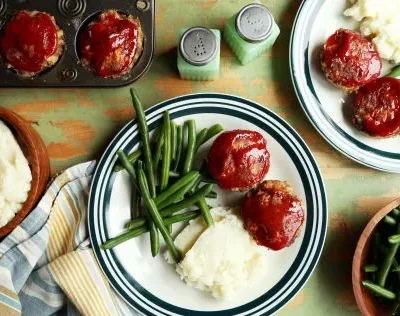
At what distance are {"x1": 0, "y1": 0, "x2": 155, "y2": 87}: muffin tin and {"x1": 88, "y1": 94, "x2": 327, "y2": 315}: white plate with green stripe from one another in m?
0.24

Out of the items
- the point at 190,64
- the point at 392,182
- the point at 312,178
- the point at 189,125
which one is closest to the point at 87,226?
the point at 189,125

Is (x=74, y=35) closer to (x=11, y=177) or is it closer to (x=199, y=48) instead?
(x=199, y=48)

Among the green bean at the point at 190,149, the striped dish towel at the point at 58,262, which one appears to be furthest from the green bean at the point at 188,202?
the striped dish towel at the point at 58,262

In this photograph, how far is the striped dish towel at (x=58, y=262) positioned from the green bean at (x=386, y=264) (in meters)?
1.12

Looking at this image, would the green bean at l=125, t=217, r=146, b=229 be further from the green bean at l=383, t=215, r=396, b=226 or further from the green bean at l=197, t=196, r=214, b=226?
the green bean at l=383, t=215, r=396, b=226

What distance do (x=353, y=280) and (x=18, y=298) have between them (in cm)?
148

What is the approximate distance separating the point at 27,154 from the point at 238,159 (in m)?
0.93

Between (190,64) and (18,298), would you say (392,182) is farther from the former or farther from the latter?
(18,298)

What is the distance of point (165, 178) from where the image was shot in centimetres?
282

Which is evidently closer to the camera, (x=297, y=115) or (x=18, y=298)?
(x=18, y=298)

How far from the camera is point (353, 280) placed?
9.16 ft

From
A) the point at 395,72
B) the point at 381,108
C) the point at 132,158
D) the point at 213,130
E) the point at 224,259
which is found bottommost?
the point at 224,259

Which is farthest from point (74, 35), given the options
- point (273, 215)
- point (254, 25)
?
point (273, 215)

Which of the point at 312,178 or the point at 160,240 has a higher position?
the point at 312,178
